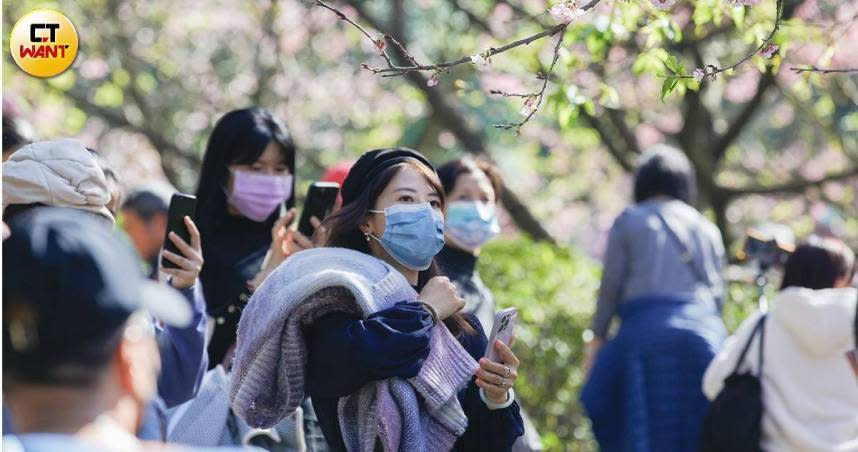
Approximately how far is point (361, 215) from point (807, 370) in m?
2.12

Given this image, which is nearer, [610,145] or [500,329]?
[500,329]

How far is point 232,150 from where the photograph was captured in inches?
178

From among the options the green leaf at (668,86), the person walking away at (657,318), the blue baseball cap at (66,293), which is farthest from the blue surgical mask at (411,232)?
the person walking away at (657,318)

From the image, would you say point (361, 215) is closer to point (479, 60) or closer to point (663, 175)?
point (479, 60)

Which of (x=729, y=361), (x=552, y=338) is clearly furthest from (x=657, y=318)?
Result: (x=552, y=338)

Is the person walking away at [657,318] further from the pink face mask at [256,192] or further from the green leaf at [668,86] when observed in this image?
the green leaf at [668,86]

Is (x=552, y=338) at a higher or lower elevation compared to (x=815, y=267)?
lower

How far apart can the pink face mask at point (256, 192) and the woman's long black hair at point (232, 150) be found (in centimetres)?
6

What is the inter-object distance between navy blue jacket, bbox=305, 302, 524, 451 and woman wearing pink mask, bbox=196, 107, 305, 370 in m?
1.05

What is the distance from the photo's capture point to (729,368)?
16.6 ft

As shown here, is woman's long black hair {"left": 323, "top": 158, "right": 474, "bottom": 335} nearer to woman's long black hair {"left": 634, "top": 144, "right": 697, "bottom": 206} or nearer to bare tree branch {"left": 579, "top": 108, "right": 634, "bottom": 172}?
woman's long black hair {"left": 634, "top": 144, "right": 697, "bottom": 206}

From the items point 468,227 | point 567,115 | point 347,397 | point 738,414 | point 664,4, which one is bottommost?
point 738,414

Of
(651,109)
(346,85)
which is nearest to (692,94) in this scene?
(651,109)

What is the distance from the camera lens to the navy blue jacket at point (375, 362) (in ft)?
10.4
